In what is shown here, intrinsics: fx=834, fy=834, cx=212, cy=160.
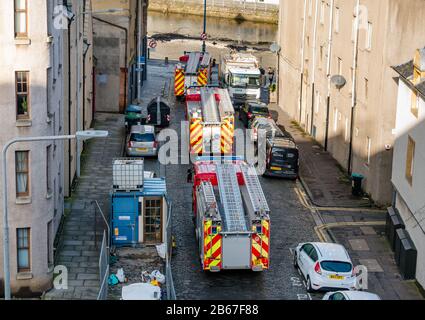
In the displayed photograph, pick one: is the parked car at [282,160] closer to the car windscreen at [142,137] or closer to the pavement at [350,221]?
the pavement at [350,221]

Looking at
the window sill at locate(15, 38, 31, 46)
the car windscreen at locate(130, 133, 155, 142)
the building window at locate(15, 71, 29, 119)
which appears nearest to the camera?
the window sill at locate(15, 38, 31, 46)

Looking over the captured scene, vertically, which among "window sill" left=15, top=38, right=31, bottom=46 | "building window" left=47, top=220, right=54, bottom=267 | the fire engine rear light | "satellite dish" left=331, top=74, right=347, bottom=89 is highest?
"window sill" left=15, top=38, right=31, bottom=46

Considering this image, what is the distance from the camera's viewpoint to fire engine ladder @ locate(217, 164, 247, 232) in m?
31.1

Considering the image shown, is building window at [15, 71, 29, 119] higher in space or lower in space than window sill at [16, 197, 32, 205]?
higher

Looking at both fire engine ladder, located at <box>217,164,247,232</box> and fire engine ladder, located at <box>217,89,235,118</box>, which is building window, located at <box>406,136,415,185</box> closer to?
fire engine ladder, located at <box>217,164,247,232</box>

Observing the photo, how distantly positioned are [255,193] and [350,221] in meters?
9.04

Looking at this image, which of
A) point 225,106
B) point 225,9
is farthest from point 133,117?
point 225,9

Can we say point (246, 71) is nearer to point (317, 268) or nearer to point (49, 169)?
point (317, 268)

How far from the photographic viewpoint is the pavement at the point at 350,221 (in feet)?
107

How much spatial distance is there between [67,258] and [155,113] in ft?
85.7

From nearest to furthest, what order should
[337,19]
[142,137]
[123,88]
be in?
[142,137]
[337,19]
[123,88]

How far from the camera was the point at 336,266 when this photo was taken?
99.4 ft

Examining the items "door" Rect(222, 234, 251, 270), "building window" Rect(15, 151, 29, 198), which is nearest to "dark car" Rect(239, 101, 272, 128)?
"door" Rect(222, 234, 251, 270)

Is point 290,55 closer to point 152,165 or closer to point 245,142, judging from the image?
point 245,142
